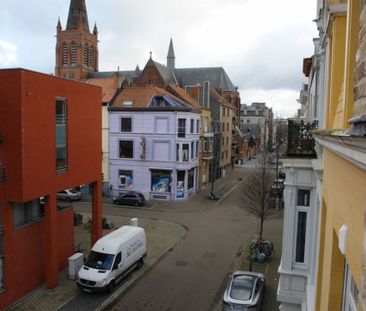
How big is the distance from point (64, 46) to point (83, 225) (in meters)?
53.2

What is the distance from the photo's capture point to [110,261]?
16016 mm

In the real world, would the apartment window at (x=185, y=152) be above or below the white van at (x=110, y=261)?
above

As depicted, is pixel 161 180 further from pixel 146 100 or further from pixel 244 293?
pixel 244 293

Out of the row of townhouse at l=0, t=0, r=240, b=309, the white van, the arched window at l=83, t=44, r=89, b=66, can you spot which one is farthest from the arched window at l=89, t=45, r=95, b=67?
the white van

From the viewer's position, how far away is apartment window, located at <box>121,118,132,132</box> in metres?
34.3

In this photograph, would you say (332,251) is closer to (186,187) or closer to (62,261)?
(62,261)

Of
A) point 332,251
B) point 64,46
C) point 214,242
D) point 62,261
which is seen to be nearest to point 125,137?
point 214,242

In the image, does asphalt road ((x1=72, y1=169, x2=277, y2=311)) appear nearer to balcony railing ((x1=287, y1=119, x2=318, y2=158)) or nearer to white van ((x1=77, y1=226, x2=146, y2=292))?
white van ((x1=77, y1=226, x2=146, y2=292))

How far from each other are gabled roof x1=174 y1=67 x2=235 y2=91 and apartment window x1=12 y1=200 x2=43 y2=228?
137 feet

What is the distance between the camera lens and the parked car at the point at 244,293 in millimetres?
13633

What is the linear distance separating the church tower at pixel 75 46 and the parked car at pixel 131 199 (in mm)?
39918

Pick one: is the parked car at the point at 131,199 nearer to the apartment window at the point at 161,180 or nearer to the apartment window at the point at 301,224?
the apartment window at the point at 161,180

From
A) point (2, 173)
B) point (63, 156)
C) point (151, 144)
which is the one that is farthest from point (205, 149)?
point (2, 173)

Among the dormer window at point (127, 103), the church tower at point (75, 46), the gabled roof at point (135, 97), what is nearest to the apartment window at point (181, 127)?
the gabled roof at point (135, 97)
